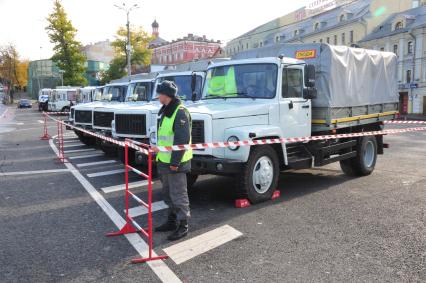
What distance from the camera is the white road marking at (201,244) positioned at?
5031 millimetres

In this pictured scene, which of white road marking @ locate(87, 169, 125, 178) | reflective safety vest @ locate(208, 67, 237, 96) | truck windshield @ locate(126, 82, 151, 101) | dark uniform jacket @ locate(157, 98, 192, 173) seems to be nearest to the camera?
dark uniform jacket @ locate(157, 98, 192, 173)

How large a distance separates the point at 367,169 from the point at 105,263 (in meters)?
7.10

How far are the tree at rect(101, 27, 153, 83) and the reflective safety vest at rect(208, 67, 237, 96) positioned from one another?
178ft

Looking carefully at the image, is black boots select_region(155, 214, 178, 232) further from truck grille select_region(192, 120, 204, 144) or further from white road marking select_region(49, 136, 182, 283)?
truck grille select_region(192, 120, 204, 144)

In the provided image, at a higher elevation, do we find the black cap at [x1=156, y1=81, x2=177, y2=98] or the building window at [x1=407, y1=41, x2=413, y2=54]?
the building window at [x1=407, y1=41, x2=413, y2=54]

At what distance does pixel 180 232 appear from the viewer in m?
5.61

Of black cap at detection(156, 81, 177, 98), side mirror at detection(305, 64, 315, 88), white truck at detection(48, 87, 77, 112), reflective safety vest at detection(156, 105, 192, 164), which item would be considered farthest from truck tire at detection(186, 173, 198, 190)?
white truck at detection(48, 87, 77, 112)

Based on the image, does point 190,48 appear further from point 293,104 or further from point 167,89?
point 167,89

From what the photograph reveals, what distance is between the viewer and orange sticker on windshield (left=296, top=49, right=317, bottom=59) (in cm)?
873

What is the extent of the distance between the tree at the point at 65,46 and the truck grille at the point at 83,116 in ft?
160

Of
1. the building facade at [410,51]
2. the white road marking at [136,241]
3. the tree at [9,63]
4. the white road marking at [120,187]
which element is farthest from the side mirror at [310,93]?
the tree at [9,63]

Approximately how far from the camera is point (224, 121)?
6824mm

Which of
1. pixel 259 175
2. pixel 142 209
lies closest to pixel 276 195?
pixel 259 175

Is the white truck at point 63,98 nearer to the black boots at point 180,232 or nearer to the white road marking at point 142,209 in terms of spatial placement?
the white road marking at point 142,209
